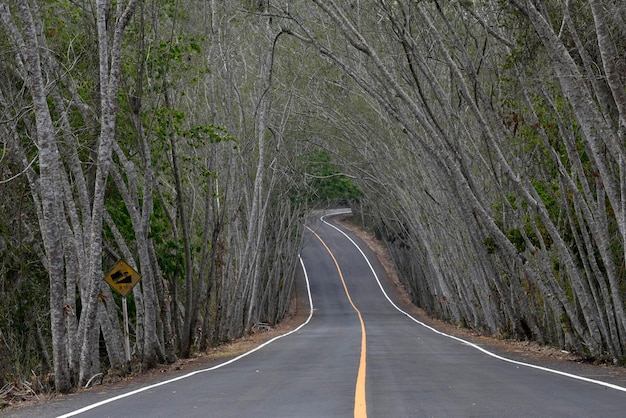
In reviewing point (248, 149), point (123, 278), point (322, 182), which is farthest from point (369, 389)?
point (322, 182)

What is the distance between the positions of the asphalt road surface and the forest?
8.23 feet

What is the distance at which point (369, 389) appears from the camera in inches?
488

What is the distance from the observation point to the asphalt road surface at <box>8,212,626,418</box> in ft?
32.6

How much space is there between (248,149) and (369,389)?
1903cm

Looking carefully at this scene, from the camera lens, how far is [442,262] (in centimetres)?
4022

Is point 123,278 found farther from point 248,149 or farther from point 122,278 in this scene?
point 248,149

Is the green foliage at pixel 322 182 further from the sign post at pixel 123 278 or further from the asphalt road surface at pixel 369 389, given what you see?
the sign post at pixel 123 278

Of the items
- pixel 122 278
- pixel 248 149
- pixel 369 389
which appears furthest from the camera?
pixel 248 149

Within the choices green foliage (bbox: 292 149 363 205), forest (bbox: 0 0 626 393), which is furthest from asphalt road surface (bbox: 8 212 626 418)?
green foliage (bbox: 292 149 363 205)

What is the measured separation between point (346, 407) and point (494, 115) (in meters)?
11.6

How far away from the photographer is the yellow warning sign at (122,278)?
61.1 feet

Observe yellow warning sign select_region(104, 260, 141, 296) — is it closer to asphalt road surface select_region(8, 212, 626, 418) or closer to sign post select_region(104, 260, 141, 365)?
sign post select_region(104, 260, 141, 365)

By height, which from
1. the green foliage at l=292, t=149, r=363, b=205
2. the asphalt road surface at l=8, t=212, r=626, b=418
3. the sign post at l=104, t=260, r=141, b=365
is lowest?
the asphalt road surface at l=8, t=212, r=626, b=418

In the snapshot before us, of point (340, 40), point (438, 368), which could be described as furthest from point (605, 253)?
point (340, 40)
